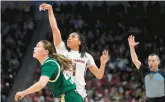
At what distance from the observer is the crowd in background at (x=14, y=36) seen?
16844mm

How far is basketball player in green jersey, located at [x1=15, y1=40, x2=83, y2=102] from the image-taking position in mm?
5363

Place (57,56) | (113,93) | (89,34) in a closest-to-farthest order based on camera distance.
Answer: (57,56) < (113,93) < (89,34)

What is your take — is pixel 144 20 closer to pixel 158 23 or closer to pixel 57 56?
pixel 158 23

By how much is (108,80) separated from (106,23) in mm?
3273

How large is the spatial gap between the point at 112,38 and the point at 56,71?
1231cm

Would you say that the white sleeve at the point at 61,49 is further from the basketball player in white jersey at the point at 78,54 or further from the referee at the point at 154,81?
the referee at the point at 154,81

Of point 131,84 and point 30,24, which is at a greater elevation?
point 30,24

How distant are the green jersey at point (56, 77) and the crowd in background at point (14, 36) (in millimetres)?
10759

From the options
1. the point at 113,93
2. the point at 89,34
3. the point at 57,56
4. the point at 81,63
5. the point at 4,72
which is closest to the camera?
the point at 57,56

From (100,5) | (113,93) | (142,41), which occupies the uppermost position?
(100,5)

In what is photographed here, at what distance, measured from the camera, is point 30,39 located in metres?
18.5

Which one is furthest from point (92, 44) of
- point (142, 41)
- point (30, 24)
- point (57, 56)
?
point (57, 56)

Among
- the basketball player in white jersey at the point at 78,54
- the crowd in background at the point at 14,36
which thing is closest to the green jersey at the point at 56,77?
the basketball player in white jersey at the point at 78,54

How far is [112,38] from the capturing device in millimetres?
17625
